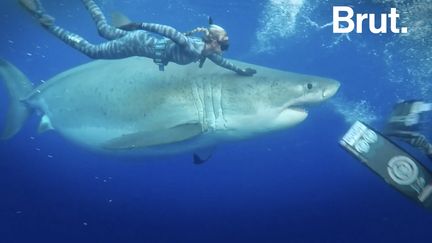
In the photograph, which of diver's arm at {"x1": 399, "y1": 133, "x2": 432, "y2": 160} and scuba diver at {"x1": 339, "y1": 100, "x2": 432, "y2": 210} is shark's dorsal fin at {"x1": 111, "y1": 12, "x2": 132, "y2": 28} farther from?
diver's arm at {"x1": 399, "y1": 133, "x2": 432, "y2": 160}

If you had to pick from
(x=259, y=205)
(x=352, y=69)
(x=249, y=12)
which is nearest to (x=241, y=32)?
(x=249, y=12)

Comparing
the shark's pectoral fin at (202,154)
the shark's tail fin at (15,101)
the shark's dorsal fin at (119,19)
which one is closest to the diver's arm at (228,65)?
the shark's dorsal fin at (119,19)

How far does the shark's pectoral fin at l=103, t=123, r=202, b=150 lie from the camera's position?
517 cm

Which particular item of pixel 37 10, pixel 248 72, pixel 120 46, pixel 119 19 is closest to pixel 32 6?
pixel 37 10

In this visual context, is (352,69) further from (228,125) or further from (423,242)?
(228,125)

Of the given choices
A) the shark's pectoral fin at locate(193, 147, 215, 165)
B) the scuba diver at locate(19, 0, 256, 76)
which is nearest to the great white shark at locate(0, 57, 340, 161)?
the shark's pectoral fin at locate(193, 147, 215, 165)

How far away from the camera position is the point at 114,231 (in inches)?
405

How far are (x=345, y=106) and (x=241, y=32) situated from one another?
19.3 ft

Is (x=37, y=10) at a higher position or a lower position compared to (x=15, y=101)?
higher

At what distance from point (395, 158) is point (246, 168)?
11334 millimetres

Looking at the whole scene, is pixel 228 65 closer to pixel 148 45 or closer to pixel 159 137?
pixel 148 45

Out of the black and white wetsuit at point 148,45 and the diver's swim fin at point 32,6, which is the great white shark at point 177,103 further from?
the diver's swim fin at point 32,6

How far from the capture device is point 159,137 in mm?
5246

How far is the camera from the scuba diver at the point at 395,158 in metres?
4.64
